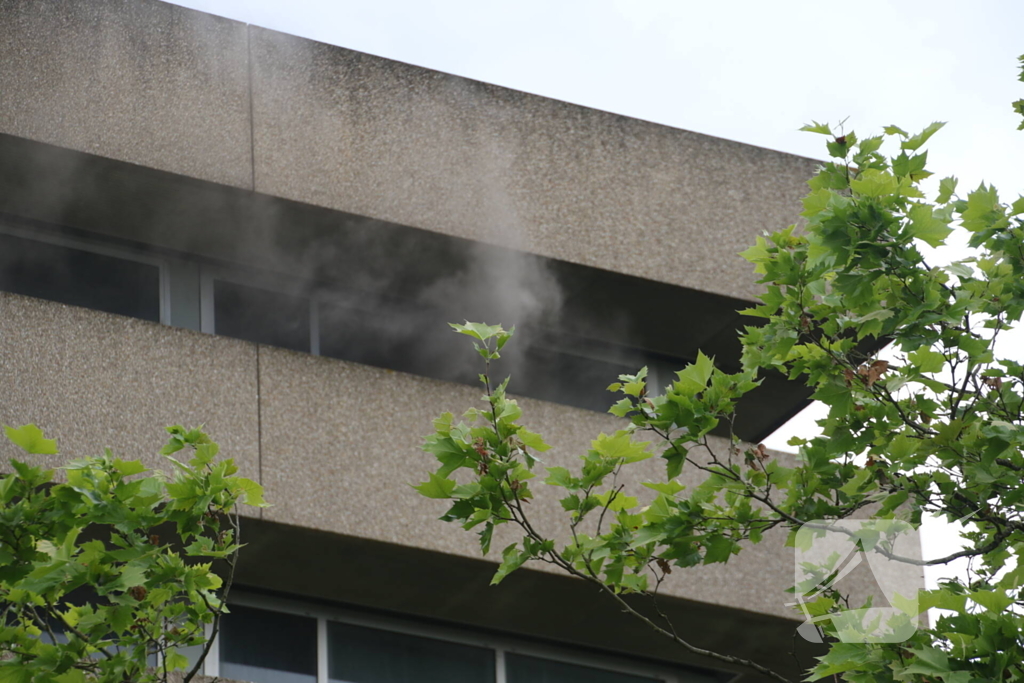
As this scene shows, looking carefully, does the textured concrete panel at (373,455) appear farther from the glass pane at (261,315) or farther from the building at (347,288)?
the glass pane at (261,315)

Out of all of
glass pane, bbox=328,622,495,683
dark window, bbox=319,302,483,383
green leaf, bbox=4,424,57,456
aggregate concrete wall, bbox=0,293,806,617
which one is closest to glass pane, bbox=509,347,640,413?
dark window, bbox=319,302,483,383

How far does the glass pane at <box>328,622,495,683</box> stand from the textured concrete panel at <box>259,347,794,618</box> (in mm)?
961

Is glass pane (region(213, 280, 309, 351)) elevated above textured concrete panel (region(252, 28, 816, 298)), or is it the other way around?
textured concrete panel (region(252, 28, 816, 298))

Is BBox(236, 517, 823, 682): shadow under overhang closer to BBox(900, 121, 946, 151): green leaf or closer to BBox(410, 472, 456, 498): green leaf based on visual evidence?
BBox(410, 472, 456, 498): green leaf

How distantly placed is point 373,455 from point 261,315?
61.9 inches

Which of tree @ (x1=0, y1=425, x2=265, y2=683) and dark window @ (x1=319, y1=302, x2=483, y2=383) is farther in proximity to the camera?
dark window @ (x1=319, y1=302, x2=483, y2=383)

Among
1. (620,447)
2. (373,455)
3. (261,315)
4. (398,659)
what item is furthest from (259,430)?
(620,447)

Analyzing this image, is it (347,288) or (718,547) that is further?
(347,288)

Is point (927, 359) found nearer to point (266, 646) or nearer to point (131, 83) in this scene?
point (266, 646)

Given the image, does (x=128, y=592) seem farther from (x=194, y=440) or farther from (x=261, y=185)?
(x=261, y=185)

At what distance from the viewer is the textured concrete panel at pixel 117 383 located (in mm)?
8328

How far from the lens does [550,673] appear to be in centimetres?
990

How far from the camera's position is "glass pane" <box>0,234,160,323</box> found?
9.25 metres

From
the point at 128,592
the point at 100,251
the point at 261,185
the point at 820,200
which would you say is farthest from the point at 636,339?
the point at 128,592
